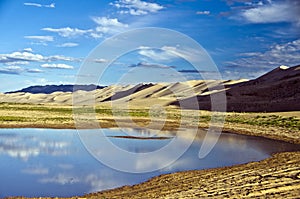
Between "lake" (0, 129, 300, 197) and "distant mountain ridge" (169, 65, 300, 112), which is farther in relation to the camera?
"distant mountain ridge" (169, 65, 300, 112)

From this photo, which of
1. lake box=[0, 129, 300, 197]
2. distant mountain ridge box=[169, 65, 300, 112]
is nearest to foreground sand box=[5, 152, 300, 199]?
lake box=[0, 129, 300, 197]

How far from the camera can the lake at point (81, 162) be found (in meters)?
13.3

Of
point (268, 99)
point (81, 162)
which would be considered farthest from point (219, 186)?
point (268, 99)

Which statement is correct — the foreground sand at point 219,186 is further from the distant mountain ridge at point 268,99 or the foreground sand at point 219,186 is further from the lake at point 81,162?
the distant mountain ridge at point 268,99

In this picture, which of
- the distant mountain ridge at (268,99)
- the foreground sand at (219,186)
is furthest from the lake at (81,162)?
the distant mountain ridge at (268,99)

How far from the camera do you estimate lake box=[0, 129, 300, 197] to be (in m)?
13.3

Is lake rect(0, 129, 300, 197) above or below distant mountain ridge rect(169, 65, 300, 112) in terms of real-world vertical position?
below

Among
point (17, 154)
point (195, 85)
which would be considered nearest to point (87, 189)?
Answer: point (17, 154)

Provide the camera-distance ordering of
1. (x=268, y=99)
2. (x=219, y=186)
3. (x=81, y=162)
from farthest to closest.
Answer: (x=268, y=99), (x=81, y=162), (x=219, y=186)

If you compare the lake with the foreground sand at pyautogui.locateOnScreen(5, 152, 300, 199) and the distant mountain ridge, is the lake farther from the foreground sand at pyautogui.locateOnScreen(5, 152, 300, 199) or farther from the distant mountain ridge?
the distant mountain ridge

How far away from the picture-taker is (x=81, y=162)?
1772 centimetres

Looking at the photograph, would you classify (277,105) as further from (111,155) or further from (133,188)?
(133,188)

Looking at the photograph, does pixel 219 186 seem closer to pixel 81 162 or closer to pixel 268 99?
pixel 81 162

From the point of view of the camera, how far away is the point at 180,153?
70.4ft
